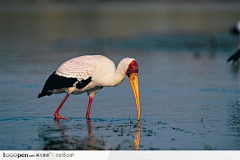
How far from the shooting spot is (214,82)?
14148 mm

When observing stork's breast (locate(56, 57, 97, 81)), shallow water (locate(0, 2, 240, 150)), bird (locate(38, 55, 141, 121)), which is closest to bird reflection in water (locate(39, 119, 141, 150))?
shallow water (locate(0, 2, 240, 150))

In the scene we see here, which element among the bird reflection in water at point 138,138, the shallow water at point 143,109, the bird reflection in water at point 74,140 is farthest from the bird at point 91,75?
the bird reflection in water at point 74,140

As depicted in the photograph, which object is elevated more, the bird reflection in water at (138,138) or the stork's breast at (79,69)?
the stork's breast at (79,69)

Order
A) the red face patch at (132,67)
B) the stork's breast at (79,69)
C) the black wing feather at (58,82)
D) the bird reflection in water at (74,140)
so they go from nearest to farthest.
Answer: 1. the bird reflection in water at (74,140)
2. the red face patch at (132,67)
3. the stork's breast at (79,69)
4. the black wing feather at (58,82)

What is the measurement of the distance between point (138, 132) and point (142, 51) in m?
14.6

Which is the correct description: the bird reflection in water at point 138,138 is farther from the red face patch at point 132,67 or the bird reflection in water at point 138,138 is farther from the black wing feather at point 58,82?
the black wing feather at point 58,82

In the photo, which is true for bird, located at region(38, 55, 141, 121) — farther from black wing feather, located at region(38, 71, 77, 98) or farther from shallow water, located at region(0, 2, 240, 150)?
shallow water, located at region(0, 2, 240, 150)

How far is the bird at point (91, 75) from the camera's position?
935 cm

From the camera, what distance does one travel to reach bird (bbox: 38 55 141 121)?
9.35m

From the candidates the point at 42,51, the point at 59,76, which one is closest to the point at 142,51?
the point at 42,51

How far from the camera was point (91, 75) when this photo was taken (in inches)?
382

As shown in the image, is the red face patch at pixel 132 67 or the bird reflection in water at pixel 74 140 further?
the red face patch at pixel 132 67
